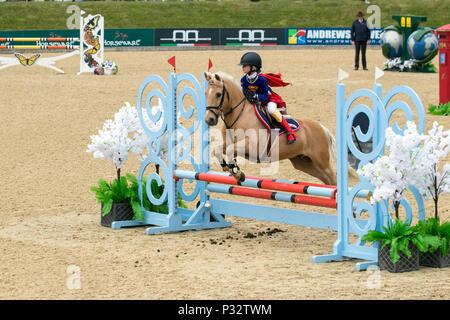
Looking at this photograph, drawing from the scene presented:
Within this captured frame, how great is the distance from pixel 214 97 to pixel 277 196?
4.00 ft

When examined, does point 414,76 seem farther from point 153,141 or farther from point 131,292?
point 131,292

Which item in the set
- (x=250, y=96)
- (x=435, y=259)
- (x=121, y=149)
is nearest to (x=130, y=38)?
(x=121, y=149)

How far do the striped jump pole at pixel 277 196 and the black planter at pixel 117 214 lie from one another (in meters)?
0.98

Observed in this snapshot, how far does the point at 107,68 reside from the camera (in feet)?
75.7

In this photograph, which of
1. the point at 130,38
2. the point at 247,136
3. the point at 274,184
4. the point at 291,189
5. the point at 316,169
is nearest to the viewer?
the point at 291,189

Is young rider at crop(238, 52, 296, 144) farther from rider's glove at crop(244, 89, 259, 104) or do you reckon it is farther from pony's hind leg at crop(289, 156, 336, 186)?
pony's hind leg at crop(289, 156, 336, 186)

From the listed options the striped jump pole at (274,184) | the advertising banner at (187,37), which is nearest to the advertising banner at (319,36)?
the advertising banner at (187,37)

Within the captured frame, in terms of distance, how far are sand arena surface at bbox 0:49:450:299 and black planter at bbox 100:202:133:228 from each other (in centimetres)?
14

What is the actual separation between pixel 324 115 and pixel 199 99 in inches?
271

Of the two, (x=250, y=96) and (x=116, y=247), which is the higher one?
(x=250, y=96)

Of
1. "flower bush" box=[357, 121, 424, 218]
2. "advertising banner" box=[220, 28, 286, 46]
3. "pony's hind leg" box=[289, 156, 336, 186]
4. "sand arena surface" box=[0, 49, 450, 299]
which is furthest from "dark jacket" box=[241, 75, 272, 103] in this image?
"advertising banner" box=[220, 28, 286, 46]

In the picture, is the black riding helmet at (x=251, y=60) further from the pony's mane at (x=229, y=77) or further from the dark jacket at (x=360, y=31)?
the dark jacket at (x=360, y=31)

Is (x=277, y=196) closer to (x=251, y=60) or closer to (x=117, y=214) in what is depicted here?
(x=251, y=60)

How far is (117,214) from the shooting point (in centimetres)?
944
